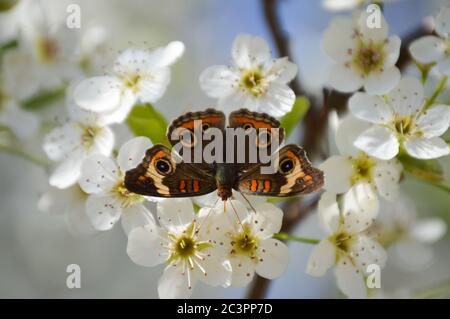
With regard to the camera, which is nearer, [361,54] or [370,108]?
[370,108]

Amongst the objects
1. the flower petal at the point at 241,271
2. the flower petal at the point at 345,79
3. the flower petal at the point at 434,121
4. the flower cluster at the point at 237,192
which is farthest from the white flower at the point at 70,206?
the flower petal at the point at 434,121

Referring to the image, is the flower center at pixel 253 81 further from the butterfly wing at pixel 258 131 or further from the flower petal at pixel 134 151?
the flower petal at pixel 134 151

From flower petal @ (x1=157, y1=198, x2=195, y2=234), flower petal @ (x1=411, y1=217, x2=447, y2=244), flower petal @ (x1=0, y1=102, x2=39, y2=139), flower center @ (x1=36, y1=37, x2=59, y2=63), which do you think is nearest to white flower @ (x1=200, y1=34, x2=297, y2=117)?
flower petal @ (x1=157, y1=198, x2=195, y2=234)

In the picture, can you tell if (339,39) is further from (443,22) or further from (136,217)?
(136,217)

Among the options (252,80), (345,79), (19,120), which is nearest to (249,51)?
(252,80)

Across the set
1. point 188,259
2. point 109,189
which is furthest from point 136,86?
point 188,259

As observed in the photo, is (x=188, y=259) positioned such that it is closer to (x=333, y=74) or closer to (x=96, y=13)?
(x=333, y=74)
